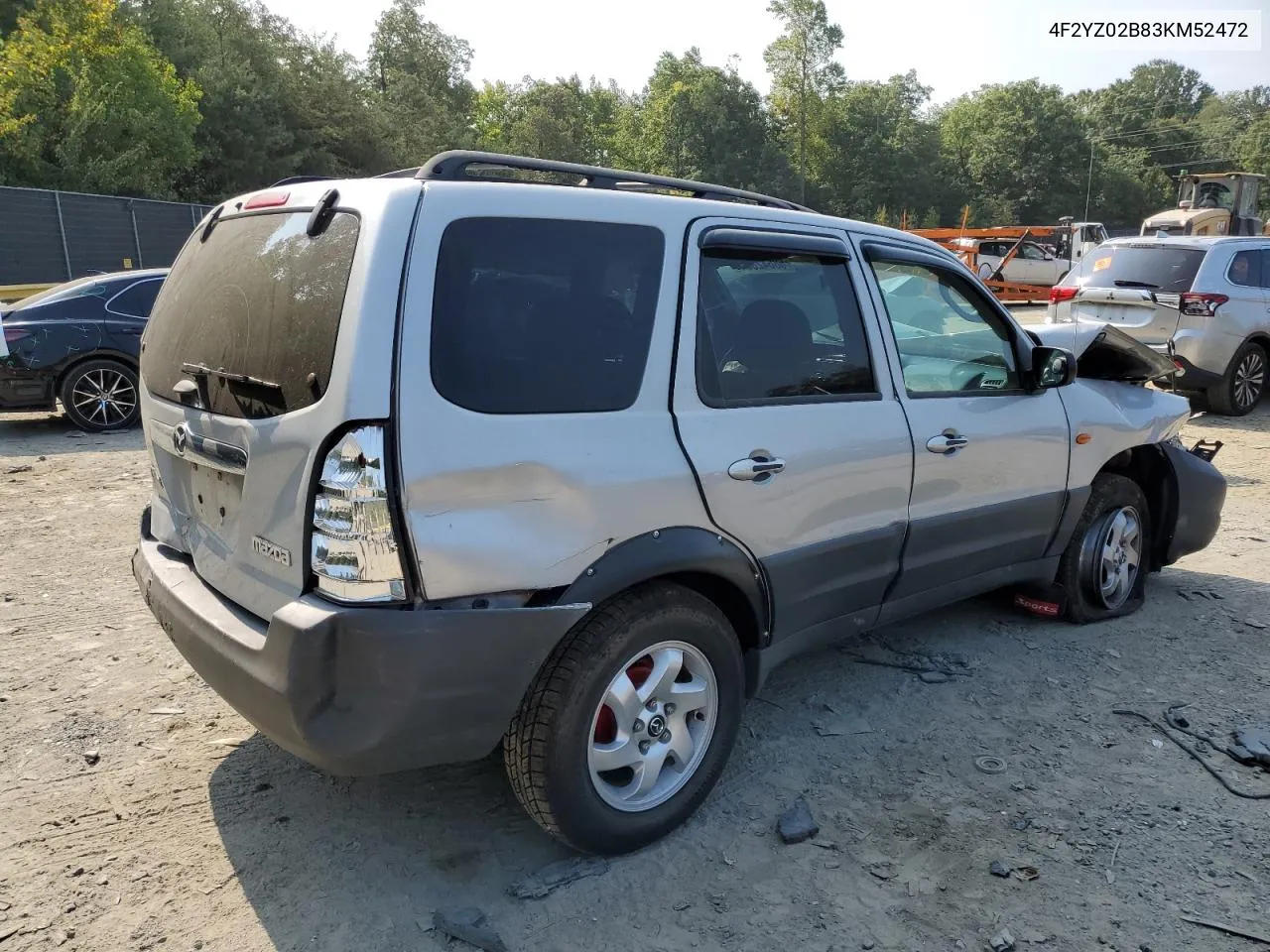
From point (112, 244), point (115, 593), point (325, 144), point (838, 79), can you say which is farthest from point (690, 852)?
point (838, 79)

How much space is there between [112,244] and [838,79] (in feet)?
152

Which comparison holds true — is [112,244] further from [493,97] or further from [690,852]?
[493,97]

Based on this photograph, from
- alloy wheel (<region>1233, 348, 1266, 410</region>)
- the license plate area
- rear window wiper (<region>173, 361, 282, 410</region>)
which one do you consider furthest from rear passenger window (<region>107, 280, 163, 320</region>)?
alloy wheel (<region>1233, 348, 1266, 410</region>)

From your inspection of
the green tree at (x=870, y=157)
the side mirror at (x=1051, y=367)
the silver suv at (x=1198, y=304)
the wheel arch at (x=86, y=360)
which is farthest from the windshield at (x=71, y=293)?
the green tree at (x=870, y=157)

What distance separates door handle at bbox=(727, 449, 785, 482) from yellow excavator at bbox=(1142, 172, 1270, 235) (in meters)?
23.7

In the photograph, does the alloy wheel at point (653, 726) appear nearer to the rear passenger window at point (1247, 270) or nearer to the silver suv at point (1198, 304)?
the silver suv at point (1198, 304)

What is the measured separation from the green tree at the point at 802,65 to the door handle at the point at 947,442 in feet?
180

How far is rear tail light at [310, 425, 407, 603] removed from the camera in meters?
2.14

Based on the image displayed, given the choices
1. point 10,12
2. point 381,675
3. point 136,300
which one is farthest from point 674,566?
point 10,12

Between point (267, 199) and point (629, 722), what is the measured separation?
1911mm

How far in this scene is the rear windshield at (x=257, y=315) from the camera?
228 centimetres

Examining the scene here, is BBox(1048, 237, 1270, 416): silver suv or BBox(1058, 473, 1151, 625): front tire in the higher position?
BBox(1048, 237, 1270, 416): silver suv

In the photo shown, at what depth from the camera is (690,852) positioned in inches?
108

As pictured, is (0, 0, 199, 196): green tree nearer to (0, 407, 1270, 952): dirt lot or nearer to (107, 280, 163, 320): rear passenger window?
(107, 280, 163, 320): rear passenger window
